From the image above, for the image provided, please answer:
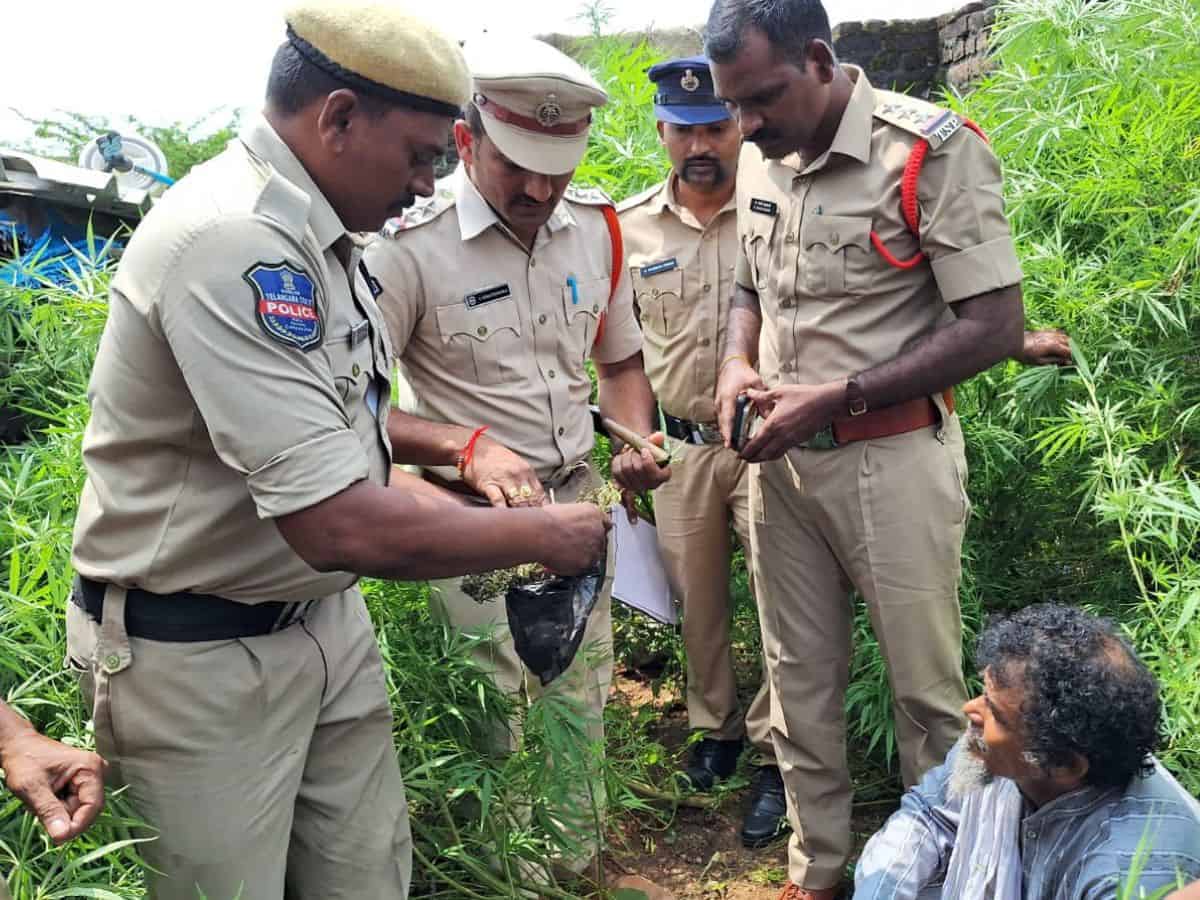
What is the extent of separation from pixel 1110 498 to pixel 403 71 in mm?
2175

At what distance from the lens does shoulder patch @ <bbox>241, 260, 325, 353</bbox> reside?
1.59 meters

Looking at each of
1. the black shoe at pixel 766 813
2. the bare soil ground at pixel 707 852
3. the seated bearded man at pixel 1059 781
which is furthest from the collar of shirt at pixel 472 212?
the black shoe at pixel 766 813

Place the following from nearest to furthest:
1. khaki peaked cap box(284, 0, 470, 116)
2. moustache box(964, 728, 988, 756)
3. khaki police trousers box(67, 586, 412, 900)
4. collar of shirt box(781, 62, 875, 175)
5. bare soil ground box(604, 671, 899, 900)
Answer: khaki peaked cap box(284, 0, 470, 116)
khaki police trousers box(67, 586, 412, 900)
moustache box(964, 728, 988, 756)
collar of shirt box(781, 62, 875, 175)
bare soil ground box(604, 671, 899, 900)

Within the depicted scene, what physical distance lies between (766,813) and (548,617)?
1.49 meters

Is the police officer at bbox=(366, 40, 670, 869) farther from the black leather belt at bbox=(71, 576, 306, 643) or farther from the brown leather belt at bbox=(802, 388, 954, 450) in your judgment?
the black leather belt at bbox=(71, 576, 306, 643)

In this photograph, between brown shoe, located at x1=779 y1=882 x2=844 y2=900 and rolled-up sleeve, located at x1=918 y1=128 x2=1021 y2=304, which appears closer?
rolled-up sleeve, located at x1=918 y1=128 x2=1021 y2=304

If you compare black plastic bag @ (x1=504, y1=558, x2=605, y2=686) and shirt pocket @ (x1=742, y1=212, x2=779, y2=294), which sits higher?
shirt pocket @ (x1=742, y1=212, x2=779, y2=294)

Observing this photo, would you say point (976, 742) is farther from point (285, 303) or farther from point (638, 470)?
point (285, 303)

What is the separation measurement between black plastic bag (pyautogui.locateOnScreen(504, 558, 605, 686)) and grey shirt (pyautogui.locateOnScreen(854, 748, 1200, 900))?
800mm

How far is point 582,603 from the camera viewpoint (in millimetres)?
2533

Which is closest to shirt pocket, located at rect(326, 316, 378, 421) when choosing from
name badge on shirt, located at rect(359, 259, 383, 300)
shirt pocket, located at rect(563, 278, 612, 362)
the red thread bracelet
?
name badge on shirt, located at rect(359, 259, 383, 300)

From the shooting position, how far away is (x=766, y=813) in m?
3.56

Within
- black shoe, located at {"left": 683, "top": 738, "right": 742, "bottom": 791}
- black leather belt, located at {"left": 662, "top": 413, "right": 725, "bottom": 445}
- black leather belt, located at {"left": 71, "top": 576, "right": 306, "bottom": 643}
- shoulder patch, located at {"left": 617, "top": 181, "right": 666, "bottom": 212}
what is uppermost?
black leather belt, located at {"left": 71, "top": 576, "right": 306, "bottom": 643}

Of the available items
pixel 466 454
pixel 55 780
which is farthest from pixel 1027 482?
pixel 55 780
